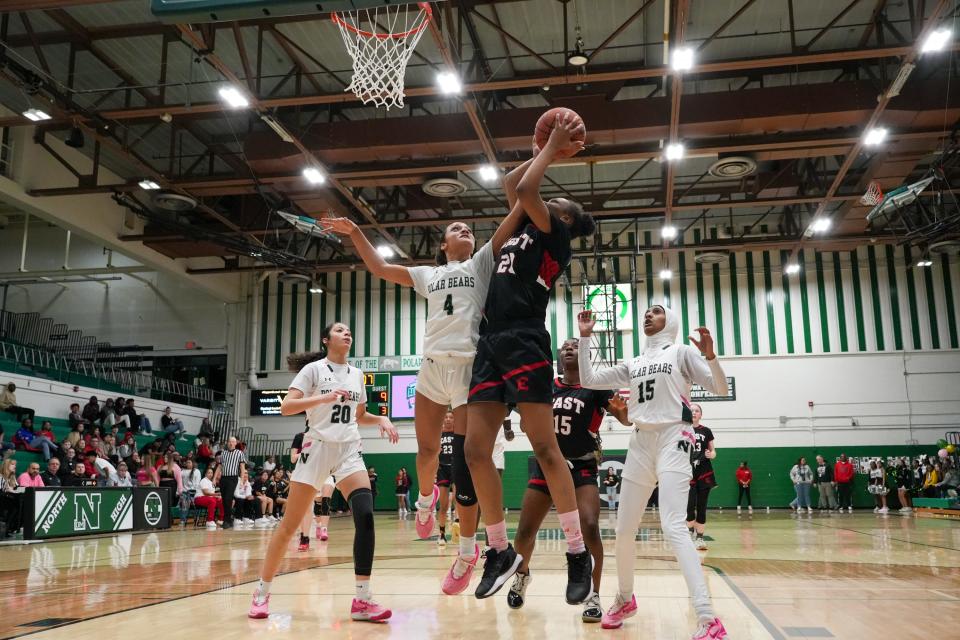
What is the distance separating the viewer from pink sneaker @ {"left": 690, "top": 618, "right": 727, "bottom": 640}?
4.22 m

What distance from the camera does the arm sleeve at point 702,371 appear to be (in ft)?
16.9

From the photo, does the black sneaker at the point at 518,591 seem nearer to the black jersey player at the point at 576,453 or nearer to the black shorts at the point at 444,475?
the black jersey player at the point at 576,453

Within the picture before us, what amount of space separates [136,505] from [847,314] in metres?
23.9

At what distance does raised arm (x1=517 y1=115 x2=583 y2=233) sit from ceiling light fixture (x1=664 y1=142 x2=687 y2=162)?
13802 millimetres

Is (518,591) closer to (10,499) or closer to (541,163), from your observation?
(541,163)

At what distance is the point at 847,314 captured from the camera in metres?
27.7

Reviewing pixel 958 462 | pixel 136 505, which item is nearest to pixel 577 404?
pixel 136 505

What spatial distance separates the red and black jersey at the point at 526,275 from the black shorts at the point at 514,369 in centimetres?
9

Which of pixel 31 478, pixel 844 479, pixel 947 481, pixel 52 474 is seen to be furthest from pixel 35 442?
pixel 947 481

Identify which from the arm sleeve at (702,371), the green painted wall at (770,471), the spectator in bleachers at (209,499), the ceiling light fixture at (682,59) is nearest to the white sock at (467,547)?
the arm sleeve at (702,371)

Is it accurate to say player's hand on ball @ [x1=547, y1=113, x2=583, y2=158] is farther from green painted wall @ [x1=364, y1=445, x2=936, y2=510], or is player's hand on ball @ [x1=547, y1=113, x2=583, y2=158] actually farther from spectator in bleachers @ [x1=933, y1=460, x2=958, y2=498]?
green painted wall @ [x1=364, y1=445, x2=936, y2=510]

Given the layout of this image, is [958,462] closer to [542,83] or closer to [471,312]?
[542,83]

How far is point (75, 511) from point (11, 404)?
6.07 metres

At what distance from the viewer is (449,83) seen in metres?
14.5
